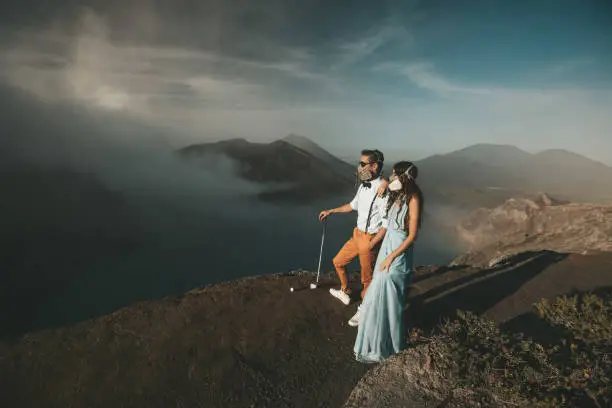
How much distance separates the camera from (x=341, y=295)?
775 centimetres

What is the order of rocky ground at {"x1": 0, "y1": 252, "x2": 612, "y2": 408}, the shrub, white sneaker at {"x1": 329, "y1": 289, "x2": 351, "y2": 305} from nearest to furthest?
the shrub
rocky ground at {"x1": 0, "y1": 252, "x2": 612, "y2": 408}
white sneaker at {"x1": 329, "y1": 289, "x2": 351, "y2": 305}

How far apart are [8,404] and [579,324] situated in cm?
871

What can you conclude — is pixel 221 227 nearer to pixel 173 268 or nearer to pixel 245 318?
pixel 173 268

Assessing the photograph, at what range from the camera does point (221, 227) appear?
136000mm

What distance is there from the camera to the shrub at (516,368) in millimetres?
3625

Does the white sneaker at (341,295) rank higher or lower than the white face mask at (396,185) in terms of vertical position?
lower

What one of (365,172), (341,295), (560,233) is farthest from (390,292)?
(560,233)

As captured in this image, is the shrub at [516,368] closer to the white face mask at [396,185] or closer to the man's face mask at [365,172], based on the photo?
the white face mask at [396,185]

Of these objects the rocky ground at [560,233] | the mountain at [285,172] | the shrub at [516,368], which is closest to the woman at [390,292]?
the shrub at [516,368]

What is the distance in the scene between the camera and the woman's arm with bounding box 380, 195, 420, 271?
200 inches

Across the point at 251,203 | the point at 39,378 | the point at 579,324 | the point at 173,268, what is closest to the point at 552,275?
the point at 579,324

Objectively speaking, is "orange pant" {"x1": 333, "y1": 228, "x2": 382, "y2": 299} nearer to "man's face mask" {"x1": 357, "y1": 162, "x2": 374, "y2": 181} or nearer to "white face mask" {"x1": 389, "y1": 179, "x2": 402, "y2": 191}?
"man's face mask" {"x1": 357, "y1": 162, "x2": 374, "y2": 181}

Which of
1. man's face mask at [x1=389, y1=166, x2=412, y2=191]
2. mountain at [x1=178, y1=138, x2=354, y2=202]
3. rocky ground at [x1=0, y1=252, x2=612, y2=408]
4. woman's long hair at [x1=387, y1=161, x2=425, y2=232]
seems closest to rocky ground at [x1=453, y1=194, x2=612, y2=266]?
rocky ground at [x1=0, y1=252, x2=612, y2=408]

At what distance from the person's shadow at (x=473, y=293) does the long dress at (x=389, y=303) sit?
133 cm
